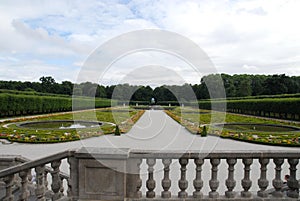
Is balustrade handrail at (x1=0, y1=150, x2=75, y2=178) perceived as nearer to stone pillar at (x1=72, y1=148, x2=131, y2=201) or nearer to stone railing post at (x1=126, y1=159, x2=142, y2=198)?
stone pillar at (x1=72, y1=148, x2=131, y2=201)

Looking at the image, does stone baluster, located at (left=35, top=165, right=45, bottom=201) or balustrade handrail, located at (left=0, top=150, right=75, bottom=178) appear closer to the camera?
balustrade handrail, located at (left=0, top=150, right=75, bottom=178)

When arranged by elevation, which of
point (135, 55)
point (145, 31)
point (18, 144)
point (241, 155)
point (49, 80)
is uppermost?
point (49, 80)

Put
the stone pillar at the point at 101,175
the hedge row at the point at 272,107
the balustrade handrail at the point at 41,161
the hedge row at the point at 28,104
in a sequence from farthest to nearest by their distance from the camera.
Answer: the hedge row at the point at 28,104 → the hedge row at the point at 272,107 → the balustrade handrail at the point at 41,161 → the stone pillar at the point at 101,175

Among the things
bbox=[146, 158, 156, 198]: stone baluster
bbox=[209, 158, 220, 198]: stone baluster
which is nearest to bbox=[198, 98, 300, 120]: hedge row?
bbox=[209, 158, 220, 198]: stone baluster

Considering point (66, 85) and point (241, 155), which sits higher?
point (66, 85)

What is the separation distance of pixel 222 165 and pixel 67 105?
112 ft

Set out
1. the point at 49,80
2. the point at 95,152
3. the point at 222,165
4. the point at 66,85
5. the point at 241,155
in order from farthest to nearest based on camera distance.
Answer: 1. the point at 49,80
2. the point at 66,85
3. the point at 222,165
4. the point at 241,155
5. the point at 95,152

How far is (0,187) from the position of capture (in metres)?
4.40

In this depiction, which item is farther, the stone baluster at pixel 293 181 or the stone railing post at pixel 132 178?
the stone baluster at pixel 293 181

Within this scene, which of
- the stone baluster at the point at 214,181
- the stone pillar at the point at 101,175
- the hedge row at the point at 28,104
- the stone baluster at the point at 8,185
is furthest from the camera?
the hedge row at the point at 28,104

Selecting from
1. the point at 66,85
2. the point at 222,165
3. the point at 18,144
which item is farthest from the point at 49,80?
the point at 222,165

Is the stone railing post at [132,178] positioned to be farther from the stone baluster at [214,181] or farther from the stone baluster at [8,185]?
the stone baluster at [8,185]

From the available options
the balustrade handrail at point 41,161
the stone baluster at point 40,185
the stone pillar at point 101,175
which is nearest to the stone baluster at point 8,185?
the balustrade handrail at point 41,161

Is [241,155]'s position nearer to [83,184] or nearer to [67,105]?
[83,184]
